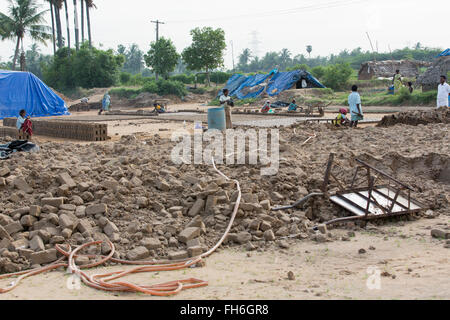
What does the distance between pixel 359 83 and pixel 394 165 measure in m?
24.8

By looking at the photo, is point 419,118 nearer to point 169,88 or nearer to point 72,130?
point 72,130

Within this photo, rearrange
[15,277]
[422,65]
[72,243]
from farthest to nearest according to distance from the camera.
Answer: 1. [422,65]
2. [72,243]
3. [15,277]

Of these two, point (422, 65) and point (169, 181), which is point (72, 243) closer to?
point (169, 181)

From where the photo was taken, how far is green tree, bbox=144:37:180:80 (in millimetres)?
39531

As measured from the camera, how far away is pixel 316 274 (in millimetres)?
3781

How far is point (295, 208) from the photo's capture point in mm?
5672

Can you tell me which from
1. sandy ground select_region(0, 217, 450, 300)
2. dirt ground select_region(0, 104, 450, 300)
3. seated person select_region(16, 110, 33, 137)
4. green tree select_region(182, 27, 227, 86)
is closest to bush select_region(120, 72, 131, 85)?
green tree select_region(182, 27, 227, 86)

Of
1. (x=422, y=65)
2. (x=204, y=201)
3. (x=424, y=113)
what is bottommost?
(x=204, y=201)

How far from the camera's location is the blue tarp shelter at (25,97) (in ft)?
63.6
